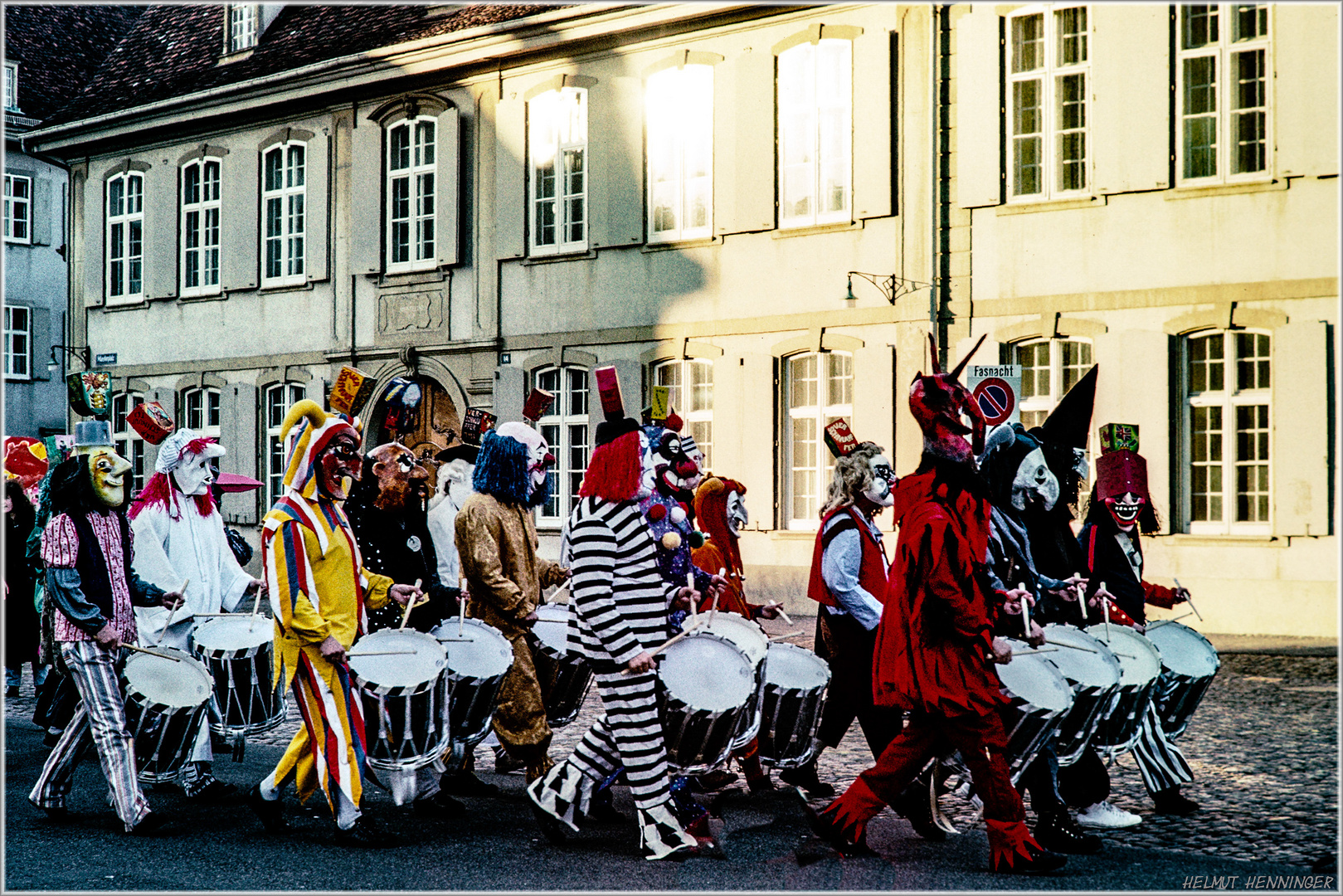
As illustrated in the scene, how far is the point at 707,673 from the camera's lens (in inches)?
246

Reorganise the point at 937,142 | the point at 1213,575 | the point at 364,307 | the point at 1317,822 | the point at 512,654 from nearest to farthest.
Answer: the point at 1317,822 < the point at 512,654 < the point at 1213,575 < the point at 937,142 < the point at 364,307

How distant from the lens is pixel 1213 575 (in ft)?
50.6

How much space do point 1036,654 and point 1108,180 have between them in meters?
11.2

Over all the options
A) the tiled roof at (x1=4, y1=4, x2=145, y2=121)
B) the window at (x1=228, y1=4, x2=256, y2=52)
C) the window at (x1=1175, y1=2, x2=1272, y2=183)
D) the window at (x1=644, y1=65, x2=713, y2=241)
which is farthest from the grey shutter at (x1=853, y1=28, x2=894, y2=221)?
the tiled roof at (x1=4, y1=4, x2=145, y2=121)

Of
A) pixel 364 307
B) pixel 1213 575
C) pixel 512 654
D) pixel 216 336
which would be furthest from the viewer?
pixel 216 336

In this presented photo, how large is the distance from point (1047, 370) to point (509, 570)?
1061 centimetres

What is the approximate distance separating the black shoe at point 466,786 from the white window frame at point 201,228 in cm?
1797

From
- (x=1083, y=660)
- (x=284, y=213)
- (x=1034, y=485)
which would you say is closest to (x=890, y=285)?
(x=1034, y=485)

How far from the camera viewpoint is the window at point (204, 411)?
958 inches

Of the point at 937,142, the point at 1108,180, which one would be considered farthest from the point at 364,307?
the point at 1108,180

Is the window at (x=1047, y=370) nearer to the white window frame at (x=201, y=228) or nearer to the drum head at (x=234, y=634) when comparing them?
the drum head at (x=234, y=634)

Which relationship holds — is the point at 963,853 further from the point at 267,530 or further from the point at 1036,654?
the point at 267,530

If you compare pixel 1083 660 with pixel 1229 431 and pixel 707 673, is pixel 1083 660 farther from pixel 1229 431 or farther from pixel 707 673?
pixel 1229 431

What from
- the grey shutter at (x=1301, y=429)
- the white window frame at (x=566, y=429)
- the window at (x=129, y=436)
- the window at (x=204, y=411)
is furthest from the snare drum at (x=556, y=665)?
the window at (x=129, y=436)
